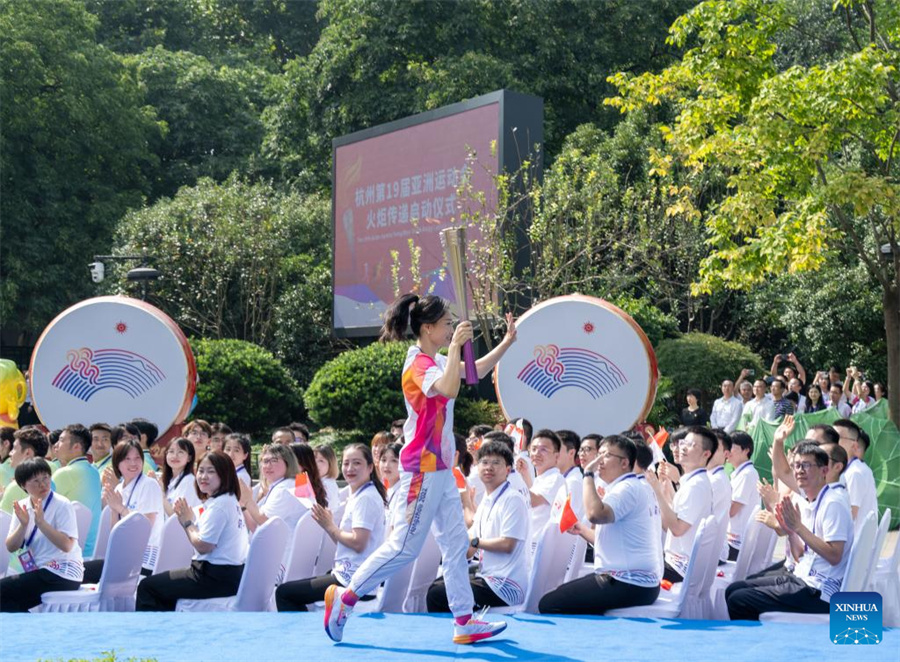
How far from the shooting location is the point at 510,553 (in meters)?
6.05

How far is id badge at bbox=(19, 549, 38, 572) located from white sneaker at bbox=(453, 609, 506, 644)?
2.80 meters

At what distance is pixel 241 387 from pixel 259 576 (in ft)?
34.4

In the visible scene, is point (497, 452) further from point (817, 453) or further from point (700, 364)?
point (700, 364)

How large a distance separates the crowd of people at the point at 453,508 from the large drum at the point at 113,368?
3449mm

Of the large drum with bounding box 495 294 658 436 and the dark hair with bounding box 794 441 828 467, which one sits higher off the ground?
the large drum with bounding box 495 294 658 436

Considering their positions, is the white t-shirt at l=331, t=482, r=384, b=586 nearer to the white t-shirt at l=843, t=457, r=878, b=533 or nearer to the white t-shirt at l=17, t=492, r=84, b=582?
the white t-shirt at l=17, t=492, r=84, b=582

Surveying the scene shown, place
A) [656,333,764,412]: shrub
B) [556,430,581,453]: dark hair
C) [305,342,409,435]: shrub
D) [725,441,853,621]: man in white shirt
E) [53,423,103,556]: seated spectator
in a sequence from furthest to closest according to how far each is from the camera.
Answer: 1. [656,333,764,412]: shrub
2. [305,342,409,435]: shrub
3. [556,430,581,453]: dark hair
4. [53,423,103,556]: seated spectator
5. [725,441,853,621]: man in white shirt

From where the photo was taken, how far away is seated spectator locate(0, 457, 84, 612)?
6.52 metres

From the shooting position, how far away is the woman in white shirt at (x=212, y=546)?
635 centimetres

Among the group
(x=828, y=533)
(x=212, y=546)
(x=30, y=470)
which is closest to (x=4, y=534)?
(x=30, y=470)

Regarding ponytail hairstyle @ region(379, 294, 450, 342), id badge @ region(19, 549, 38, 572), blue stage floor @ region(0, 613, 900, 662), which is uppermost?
ponytail hairstyle @ region(379, 294, 450, 342)

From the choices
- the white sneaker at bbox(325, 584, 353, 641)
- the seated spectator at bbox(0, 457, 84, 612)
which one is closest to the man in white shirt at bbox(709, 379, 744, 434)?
the seated spectator at bbox(0, 457, 84, 612)

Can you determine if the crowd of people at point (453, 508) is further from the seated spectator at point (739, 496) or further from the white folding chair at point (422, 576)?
the white folding chair at point (422, 576)

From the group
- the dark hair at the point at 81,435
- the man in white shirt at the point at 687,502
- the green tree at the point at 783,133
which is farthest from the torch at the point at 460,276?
the green tree at the point at 783,133
